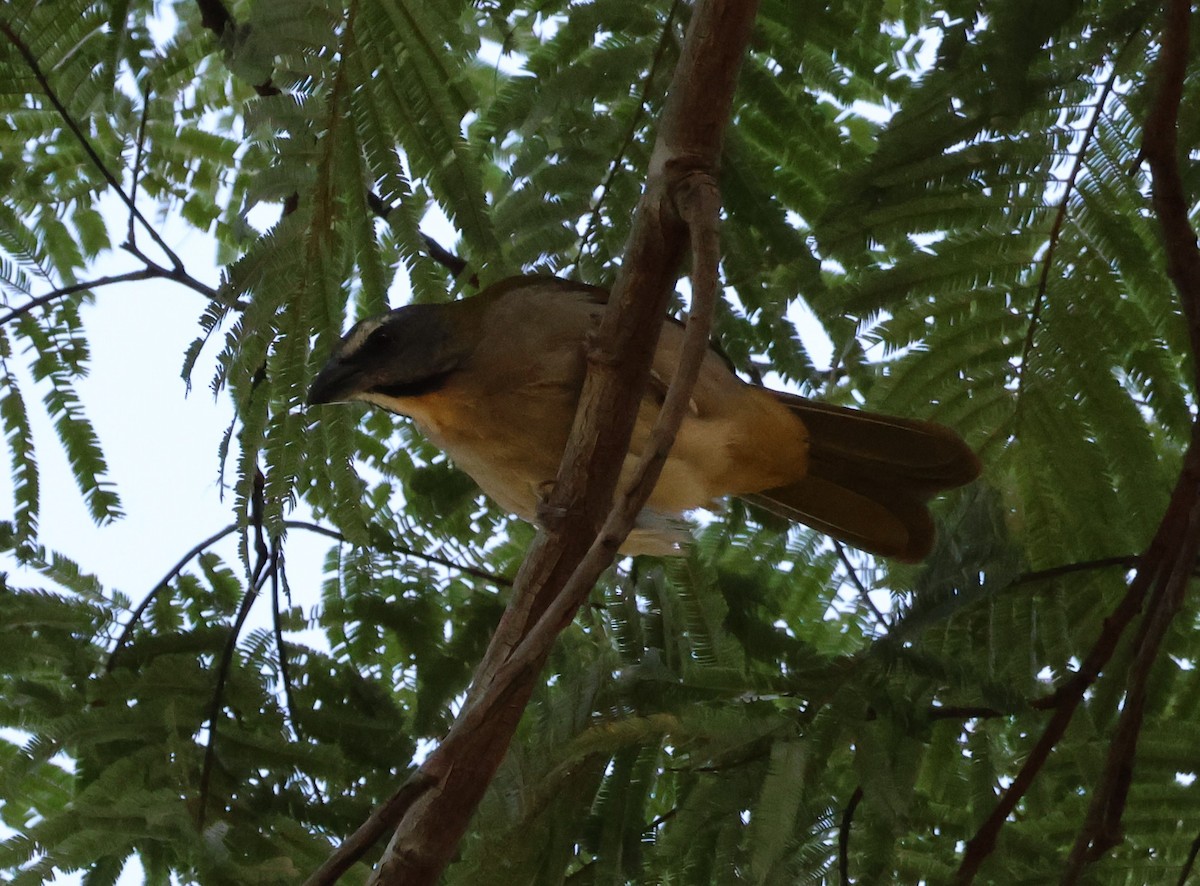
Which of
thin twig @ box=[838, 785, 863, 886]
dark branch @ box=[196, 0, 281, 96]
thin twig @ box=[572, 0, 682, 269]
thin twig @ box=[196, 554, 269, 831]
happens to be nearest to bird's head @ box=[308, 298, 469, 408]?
thin twig @ box=[572, 0, 682, 269]

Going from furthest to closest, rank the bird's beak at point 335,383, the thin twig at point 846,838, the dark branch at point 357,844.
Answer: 1. the bird's beak at point 335,383
2. the thin twig at point 846,838
3. the dark branch at point 357,844

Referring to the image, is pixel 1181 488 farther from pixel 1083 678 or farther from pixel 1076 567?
pixel 1083 678

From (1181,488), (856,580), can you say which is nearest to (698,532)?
(856,580)

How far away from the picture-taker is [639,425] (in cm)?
339

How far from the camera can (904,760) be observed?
2.72 meters

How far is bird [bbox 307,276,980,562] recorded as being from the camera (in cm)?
335

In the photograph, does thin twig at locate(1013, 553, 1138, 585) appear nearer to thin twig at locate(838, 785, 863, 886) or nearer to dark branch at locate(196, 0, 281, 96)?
thin twig at locate(838, 785, 863, 886)

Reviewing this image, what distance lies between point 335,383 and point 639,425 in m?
0.73

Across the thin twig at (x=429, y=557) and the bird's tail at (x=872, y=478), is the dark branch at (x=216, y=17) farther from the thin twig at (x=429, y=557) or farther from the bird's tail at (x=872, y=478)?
the bird's tail at (x=872, y=478)

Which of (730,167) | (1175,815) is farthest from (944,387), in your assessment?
(1175,815)

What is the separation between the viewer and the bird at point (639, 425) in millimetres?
3348

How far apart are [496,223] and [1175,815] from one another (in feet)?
7.07

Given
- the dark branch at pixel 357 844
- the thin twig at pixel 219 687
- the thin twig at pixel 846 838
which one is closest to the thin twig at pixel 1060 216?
the thin twig at pixel 846 838

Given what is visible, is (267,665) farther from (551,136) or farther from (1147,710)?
(1147,710)
